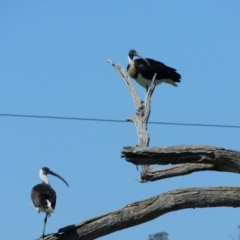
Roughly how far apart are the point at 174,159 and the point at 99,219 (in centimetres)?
95

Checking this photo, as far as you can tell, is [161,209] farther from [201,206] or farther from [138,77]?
[138,77]

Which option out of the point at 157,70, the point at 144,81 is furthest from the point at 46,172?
the point at 157,70

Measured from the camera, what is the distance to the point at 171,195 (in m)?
8.77

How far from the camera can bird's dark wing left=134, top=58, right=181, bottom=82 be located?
18.3m

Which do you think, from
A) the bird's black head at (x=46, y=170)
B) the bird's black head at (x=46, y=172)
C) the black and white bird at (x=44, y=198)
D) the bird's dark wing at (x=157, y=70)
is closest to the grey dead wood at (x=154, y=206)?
the black and white bird at (x=44, y=198)

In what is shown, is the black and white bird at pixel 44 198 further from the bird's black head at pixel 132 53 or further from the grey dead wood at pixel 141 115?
the bird's black head at pixel 132 53

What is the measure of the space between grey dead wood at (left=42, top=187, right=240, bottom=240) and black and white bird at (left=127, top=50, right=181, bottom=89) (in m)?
9.12

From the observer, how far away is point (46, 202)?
13.2m

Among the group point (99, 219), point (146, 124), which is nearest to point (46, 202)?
point (146, 124)

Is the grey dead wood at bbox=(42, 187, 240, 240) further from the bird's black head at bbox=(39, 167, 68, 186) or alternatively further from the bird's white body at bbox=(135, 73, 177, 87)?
the bird's white body at bbox=(135, 73, 177, 87)

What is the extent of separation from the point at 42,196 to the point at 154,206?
4.76 metres

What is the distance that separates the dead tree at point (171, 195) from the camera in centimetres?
862

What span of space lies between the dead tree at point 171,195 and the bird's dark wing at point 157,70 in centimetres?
912

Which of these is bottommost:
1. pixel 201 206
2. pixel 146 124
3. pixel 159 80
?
pixel 201 206
